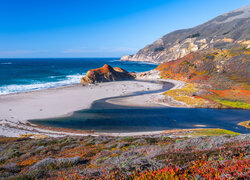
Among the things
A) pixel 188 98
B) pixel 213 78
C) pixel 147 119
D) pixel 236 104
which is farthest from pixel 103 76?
pixel 236 104

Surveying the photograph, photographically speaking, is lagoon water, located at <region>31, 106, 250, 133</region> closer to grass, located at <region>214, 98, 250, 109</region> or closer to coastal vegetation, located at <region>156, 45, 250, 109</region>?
grass, located at <region>214, 98, 250, 109</region>

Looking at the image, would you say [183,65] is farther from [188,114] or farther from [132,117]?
[132,117]

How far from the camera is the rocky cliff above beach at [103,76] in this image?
78.6m

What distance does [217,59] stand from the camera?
88062mm

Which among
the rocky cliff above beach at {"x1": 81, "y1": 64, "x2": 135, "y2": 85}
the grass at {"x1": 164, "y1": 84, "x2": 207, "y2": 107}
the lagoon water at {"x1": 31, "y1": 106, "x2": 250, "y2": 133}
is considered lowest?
the lagoon water at {"x1": 31, "y1": 106, "x2": 250, "y2": 133}

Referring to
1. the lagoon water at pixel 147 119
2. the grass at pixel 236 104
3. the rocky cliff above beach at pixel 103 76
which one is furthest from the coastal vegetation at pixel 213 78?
the rocky cliff above beach at pixel 103 76

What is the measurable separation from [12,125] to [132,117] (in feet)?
74.1

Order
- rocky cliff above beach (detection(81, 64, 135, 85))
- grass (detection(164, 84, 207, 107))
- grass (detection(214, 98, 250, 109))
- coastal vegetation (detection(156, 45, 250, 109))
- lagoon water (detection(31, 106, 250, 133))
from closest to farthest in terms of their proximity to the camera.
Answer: lagoon water (detection(31, 106, 250, 133))
grass (detection(214, 98, 250, 109))
grass (detection(164, 84, 207, 107))
coastal vegetation (detection(156, 45, 250, 109))
rocky cliff above beach (detection(81, 64, 135, 85))

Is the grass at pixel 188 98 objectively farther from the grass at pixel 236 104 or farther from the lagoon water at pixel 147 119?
the grass at pixel 236 104

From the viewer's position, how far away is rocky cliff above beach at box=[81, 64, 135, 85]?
78.6m

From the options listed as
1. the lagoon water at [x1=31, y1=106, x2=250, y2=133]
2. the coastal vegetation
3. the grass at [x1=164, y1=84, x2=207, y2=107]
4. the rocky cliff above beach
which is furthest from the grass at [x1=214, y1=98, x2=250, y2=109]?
the rocky cliff above beach

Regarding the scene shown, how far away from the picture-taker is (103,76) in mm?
84750

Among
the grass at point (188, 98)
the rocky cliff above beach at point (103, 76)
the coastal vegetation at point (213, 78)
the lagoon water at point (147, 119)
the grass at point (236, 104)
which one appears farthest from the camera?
the rocky cliff above beach at point (103, 76)

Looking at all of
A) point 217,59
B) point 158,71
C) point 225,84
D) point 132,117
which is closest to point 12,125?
point 132,117
